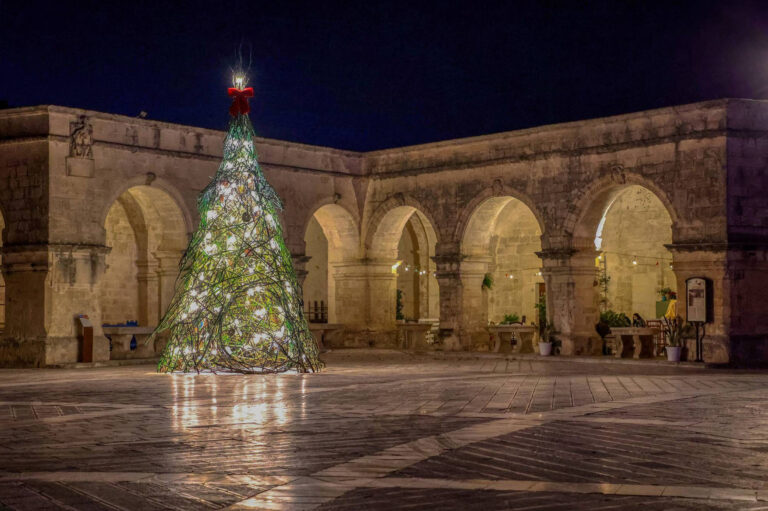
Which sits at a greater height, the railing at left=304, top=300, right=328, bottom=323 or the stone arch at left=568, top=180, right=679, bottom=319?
the stone arch at left=568, top=180, right=679, bottom=319

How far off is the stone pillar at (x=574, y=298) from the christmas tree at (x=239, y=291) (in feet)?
21.5

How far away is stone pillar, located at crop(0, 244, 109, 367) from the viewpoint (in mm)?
18219

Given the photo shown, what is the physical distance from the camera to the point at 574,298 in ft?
66.8

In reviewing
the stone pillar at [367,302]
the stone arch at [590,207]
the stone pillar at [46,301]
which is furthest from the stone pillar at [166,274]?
the stone arch at [590,207]

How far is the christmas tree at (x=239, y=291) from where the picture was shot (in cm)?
1509

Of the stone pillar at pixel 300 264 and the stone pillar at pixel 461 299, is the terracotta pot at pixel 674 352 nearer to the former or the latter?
the stone pillar at pixel 461 299

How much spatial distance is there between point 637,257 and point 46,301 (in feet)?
46.1

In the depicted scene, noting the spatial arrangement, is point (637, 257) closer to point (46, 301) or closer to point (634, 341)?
point (634, 341)

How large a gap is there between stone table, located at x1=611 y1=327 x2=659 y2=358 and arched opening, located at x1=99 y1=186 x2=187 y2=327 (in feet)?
28.4

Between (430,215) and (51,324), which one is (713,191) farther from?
(51,324)

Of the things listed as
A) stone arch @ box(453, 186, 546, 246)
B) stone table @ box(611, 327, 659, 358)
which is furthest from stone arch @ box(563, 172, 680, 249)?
stone table @ box(611, 327, 659, 358)

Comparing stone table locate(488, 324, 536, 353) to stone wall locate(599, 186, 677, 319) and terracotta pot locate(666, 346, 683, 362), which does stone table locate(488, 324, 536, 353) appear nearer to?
terracotta pot locate(666, 346, 683, 362)

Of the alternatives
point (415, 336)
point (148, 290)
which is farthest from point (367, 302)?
point (148, 290)

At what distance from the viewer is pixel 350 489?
619 centimetres
